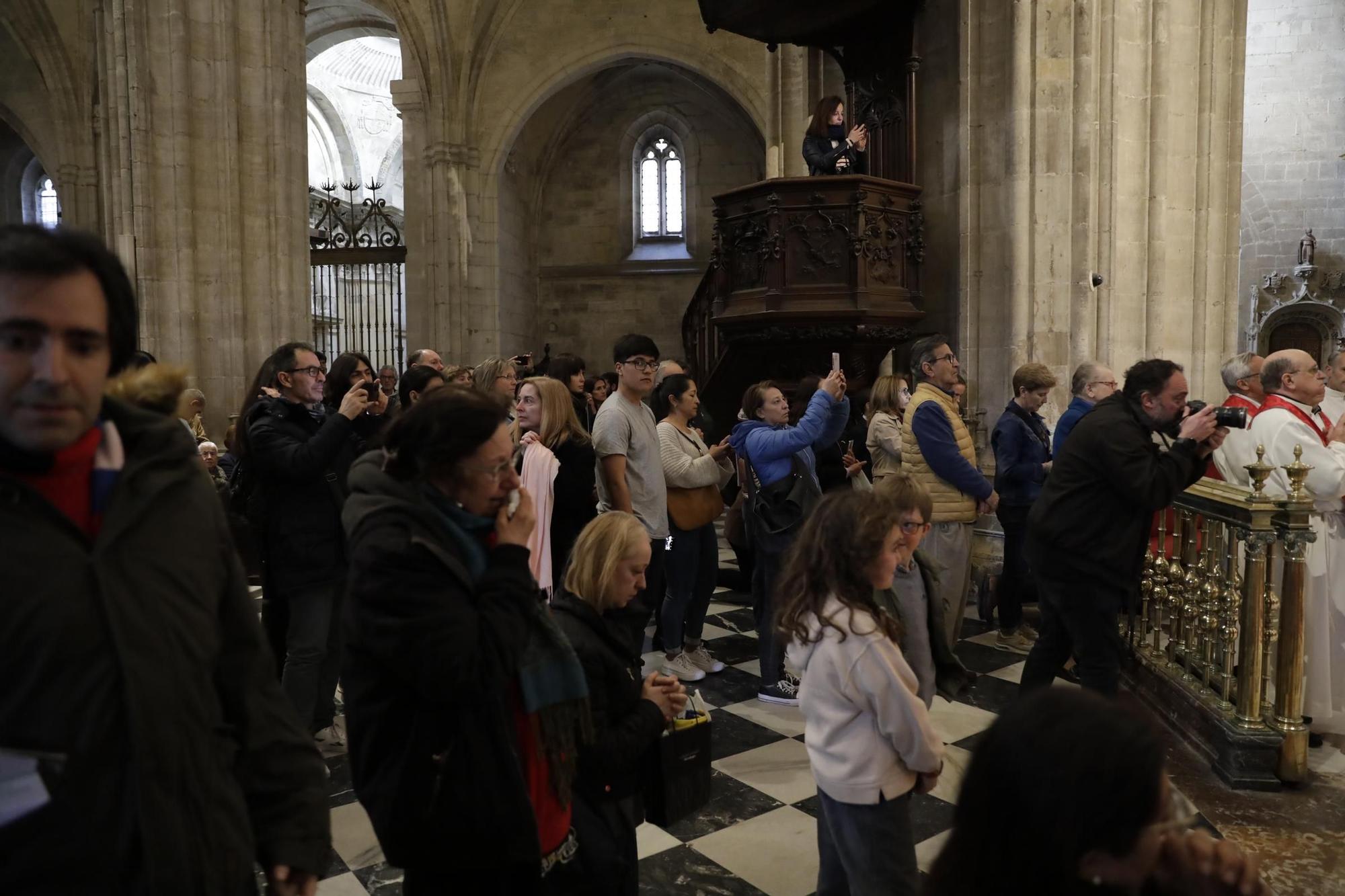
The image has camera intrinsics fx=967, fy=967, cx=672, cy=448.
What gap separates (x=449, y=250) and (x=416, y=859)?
50.7 feet

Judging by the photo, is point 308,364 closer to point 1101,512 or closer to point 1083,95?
point 1101,512

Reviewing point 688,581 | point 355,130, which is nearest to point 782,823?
point 688,581

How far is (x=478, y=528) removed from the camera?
1.70m

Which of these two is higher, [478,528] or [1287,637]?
[478,528]

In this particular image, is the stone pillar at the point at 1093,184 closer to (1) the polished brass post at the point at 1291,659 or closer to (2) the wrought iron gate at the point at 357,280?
(1) the polished brass post at the point at 1291,659

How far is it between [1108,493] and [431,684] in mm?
2710

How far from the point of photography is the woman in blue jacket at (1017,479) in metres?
5.34

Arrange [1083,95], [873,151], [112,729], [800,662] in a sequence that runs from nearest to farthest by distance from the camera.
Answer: [112,729], [800,662], [1083,95], [873,151]

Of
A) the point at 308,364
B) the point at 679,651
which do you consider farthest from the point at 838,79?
the point at 308,364

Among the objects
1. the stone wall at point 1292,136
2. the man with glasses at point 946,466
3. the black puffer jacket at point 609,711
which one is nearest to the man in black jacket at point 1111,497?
the man with glasses at point 946,466

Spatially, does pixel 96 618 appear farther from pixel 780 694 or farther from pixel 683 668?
pixel 683 668

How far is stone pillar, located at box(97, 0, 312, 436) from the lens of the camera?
866 centimetres

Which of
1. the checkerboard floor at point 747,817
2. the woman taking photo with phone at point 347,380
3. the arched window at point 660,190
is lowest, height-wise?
the checkerboard floor at point 747,817

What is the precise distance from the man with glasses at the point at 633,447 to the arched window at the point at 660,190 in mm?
15211
